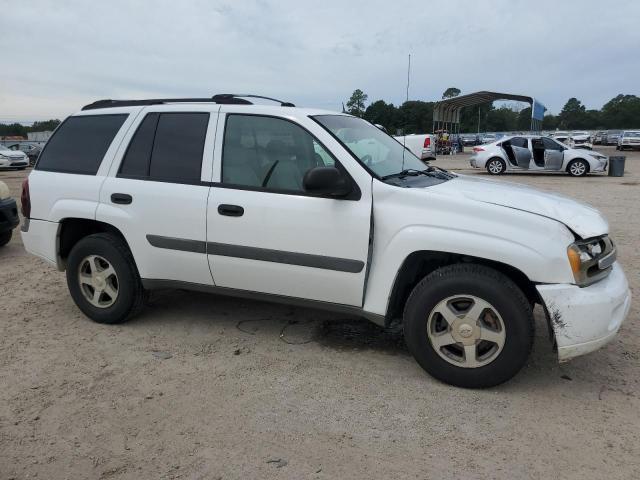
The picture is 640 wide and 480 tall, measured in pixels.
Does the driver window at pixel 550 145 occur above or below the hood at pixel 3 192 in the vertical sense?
above

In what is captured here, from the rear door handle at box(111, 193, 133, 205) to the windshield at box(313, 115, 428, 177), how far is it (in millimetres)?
1571

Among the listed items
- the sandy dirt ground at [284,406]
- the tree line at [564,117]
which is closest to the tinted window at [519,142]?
the sandy dirt ground at [284,406]

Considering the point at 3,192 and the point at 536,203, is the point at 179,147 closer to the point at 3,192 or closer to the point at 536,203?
the point at 536,203

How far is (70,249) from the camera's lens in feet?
15.1

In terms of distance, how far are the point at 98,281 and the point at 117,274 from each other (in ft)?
0.80

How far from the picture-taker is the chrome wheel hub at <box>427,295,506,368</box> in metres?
3.17

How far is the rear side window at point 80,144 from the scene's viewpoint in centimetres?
430

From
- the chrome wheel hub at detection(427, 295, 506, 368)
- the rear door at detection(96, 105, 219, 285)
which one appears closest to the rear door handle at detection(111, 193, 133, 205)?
the rear door at detection(96, 105, 219, 285)

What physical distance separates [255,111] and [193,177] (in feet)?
2.18

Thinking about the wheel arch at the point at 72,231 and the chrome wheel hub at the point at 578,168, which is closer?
the wheel arch at the point at 72,231

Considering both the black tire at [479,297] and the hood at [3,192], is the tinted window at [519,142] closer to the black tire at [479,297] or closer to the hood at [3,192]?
the hood at [3,192]

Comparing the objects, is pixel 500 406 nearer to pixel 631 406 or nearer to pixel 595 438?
pixel 595 438

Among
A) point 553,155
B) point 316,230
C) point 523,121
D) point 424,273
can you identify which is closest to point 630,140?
point 553,155

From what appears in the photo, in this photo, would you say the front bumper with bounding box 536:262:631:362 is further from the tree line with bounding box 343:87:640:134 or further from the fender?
the tree line with bounding box 343:87:640:134
